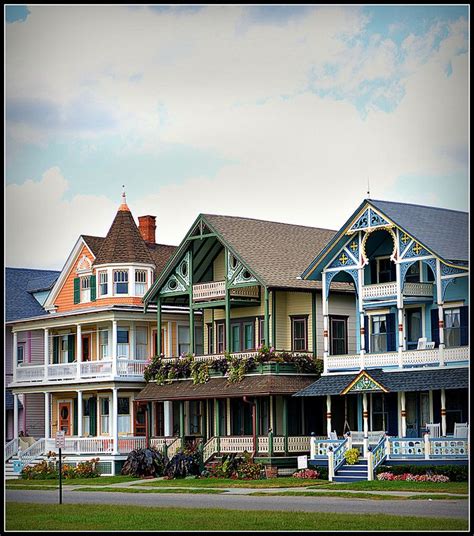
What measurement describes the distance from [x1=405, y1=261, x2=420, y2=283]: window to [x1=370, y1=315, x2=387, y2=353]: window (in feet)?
6.16

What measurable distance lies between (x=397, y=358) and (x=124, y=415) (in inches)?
581

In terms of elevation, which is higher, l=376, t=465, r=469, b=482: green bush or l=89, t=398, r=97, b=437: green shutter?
l=89, t=398, r=97, b=437: green shutter

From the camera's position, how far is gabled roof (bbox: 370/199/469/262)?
141ft

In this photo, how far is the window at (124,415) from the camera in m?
54.4

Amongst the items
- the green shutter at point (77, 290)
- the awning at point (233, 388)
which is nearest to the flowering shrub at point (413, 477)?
the awning at point (233, 388)

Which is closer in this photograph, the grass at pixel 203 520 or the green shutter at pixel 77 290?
the grass at pixel 203 520

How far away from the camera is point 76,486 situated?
45.9 metres

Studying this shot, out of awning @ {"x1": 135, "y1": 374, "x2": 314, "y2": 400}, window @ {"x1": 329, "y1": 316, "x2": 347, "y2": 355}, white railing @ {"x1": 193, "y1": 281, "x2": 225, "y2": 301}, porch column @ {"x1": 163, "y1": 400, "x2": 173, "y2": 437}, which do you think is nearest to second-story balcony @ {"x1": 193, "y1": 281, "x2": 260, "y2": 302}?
white railing @ {"x1": 193, "y1": 281, "x2": 225, "y2": 301}

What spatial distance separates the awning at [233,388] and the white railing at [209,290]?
335 centimetres

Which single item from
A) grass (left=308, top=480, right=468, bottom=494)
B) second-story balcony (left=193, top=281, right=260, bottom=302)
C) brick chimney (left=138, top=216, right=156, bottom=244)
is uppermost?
brick chimney (left=138, top=216, right=156, bottom=244)

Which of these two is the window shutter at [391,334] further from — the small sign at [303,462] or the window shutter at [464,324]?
the small sign at [303,462]

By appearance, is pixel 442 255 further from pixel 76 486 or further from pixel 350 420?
pixel 76 486

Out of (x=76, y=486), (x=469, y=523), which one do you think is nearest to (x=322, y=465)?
(x=76, y=486)

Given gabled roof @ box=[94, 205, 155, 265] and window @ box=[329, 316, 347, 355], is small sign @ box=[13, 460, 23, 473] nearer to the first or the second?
gabled roof @ box=[94, 205, 155, 265]
